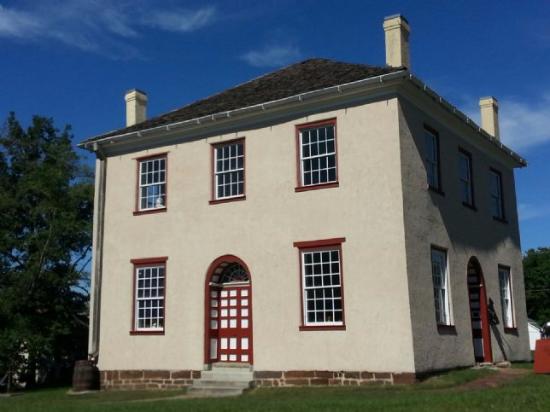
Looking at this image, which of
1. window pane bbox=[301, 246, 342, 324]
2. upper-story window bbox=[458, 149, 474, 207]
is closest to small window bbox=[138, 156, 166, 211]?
window pane bbox=[301, 246, 342, 324]

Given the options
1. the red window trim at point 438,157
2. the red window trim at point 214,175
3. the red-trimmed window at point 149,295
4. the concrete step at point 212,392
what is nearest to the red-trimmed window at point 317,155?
the red window trim at point 214,175

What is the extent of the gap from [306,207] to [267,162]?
1.83 meters

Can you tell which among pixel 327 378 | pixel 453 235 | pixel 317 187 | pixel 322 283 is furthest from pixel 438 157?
pixel 327 378

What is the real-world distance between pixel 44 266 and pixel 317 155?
16.3 meters

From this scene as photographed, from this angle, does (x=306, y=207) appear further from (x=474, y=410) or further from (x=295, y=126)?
(x=474, y=410)

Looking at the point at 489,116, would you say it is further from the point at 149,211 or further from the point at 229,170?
the point at 149,211

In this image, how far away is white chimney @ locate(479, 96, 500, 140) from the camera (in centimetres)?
2505

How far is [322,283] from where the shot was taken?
1733cm

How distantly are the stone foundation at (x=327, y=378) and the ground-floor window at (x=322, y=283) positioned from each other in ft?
3.98

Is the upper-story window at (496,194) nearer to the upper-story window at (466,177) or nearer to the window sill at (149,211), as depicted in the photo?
the upper-story window at (466,177)

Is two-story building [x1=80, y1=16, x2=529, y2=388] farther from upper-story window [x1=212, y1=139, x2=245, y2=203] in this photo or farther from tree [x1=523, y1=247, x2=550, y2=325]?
tree [x1=523, y1=247, x2=550, y2=325]

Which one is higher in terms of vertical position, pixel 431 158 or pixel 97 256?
pixel 431 158

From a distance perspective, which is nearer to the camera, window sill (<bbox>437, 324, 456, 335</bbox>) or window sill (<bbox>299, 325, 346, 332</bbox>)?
window sill (<bbox>299, 325, 346, 332</bbox>)

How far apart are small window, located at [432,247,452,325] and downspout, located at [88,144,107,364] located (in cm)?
1016
